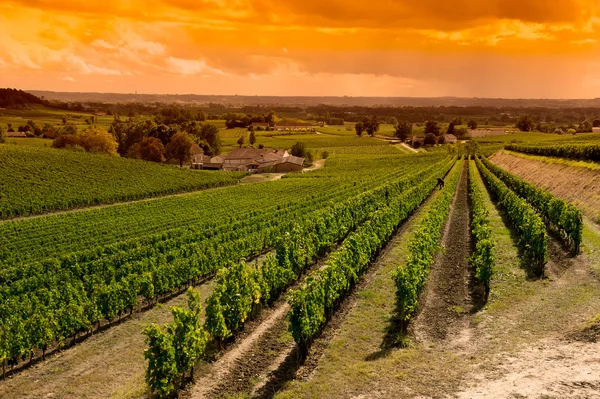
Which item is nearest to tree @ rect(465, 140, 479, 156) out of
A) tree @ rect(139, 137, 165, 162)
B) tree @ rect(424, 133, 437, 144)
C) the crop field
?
tree @ rect(424, 133, 437, 144)

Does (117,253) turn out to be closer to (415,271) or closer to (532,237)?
(415,271)

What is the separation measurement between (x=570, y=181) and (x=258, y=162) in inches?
3361

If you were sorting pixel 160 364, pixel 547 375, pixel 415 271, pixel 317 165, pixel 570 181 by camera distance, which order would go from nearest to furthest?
1. pixel 547 375
2. pixel 160 364
3. pixel 415 271
4. pixel 570 181
5. pixel 317 165

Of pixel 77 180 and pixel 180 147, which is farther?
pixel 180 147

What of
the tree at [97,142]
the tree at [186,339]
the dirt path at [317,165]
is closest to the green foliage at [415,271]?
the tree at [186,339]

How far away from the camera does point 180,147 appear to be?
131875 millimetres

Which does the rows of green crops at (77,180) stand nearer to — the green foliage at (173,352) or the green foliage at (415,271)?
the green foliage at (415,271)

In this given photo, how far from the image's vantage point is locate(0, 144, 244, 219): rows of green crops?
73625 mm

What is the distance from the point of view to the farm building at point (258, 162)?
130750mm

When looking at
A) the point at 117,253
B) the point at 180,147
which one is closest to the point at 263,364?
the point at 117,253

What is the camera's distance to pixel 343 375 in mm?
19344

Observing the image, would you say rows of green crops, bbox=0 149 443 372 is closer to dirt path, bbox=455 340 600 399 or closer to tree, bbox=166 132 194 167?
dirt path, bbox=455 340 600 399

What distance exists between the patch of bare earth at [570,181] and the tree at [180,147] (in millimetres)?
82520

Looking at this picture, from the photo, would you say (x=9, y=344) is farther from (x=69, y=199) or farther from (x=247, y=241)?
(x=69, y=199)
